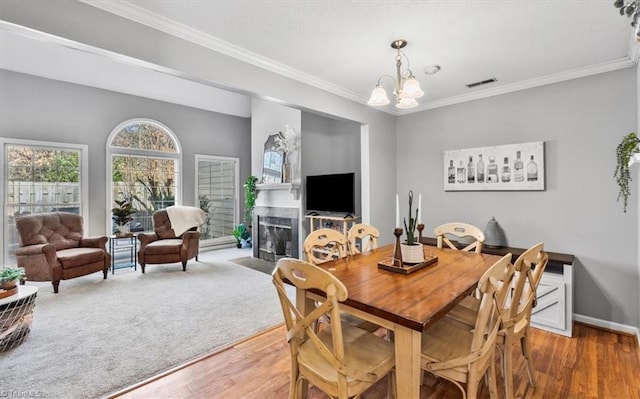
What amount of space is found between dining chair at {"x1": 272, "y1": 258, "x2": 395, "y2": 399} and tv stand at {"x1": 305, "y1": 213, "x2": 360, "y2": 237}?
2613mm

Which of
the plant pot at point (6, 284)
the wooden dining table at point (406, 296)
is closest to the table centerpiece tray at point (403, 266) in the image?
the wooden dining table at point (406, 296)

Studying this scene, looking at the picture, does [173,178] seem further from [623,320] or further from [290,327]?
[623,320]

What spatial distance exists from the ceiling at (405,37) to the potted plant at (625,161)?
0.81m

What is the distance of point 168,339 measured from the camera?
104 inches

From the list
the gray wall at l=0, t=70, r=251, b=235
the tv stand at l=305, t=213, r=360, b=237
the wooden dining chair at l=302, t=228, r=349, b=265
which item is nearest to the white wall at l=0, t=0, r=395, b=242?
the tv stand at l=305, t=213, r=360, b=237

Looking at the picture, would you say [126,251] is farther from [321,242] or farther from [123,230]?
[321,242]

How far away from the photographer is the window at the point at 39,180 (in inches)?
175

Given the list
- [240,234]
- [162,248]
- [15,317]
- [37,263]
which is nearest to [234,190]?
[240,234]

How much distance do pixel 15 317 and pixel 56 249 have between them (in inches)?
80.7

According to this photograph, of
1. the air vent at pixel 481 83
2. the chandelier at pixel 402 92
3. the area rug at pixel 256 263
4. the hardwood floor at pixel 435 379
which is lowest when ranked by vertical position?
the hardwood floor at pixel 435 379

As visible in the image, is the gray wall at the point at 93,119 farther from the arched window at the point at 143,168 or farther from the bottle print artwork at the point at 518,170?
the bottle print artwork at the point at 518,170

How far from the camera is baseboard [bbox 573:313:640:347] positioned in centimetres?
279

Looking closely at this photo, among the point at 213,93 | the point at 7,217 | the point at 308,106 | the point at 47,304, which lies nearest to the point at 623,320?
the point at 308,106

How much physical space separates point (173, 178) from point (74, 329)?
382 centimetres
